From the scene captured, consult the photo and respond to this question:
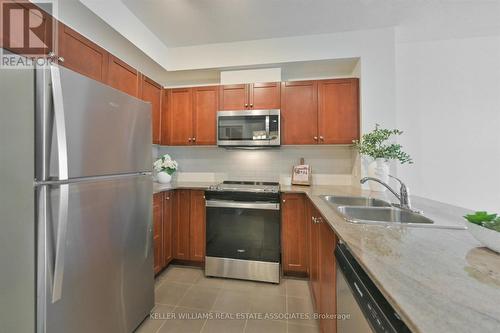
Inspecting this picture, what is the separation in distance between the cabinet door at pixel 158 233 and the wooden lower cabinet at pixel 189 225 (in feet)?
0.83

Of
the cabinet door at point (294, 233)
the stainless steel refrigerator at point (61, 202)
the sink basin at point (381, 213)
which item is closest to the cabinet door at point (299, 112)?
the cabinet door at point (294, 233)

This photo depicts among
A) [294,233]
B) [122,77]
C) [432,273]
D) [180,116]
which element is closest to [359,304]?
[432,273]

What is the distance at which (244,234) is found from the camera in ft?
7.53

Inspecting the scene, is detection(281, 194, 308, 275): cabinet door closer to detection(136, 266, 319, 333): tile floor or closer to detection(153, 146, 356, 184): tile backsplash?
detection(136, 266, 319, 333): tile floor

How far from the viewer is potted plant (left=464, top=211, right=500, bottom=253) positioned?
2.43 feet

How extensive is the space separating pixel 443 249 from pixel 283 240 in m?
1.68

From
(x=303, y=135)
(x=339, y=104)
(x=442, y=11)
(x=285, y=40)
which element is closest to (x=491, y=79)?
(x=442, y=11)

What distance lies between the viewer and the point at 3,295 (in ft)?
3.21

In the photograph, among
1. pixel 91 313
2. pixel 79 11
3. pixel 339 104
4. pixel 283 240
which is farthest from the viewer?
pixel 339 104

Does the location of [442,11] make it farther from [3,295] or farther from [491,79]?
[3,295]

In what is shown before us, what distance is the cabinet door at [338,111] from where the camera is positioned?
251 centimetres

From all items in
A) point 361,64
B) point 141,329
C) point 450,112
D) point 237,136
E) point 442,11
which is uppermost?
point 442,11

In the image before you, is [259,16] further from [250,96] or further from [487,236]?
[487,236]

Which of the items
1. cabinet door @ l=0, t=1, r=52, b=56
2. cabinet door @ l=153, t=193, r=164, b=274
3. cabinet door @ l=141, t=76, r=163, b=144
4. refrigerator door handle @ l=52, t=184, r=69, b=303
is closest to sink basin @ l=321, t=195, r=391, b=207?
cabinet door @ l=153, t=193, r=164, b=274
